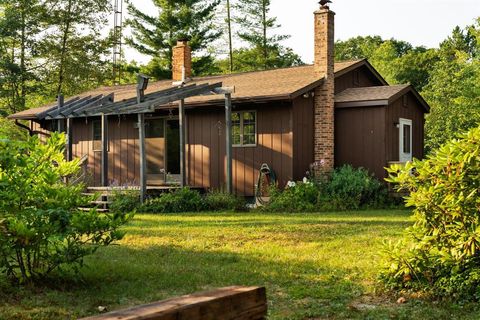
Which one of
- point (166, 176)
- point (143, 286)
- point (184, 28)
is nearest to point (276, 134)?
point (166, 176)

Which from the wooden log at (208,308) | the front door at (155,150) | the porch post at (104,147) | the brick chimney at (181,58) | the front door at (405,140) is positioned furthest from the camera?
the brick chimney at (181,58)

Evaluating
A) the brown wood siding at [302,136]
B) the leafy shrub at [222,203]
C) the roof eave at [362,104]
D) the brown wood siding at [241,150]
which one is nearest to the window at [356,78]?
the roof eave at [362,104]

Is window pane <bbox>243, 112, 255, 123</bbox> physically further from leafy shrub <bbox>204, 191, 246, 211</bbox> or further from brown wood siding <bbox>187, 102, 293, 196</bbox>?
leafy shrub <bbox>204, 191, 246, 211</bbox>

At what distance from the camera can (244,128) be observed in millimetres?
16344

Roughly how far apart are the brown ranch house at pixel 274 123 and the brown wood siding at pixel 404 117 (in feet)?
0.10

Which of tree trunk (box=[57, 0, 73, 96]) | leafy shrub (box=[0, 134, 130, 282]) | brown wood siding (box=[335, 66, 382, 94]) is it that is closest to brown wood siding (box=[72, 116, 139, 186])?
brown wood siding (box=[335, 66, 382, 94])

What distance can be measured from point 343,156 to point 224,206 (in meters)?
4.20

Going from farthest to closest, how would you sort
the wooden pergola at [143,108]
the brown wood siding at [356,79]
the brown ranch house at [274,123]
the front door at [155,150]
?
1. the front door at [155,150]
2. the brown wood siding at [356,79]
3. the brown ranch house at [274,123]
4. the wooden pergola at [143,108]

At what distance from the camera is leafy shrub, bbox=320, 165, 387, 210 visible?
14.1 metres

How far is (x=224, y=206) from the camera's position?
14.0 meters

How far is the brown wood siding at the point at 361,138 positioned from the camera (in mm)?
15664

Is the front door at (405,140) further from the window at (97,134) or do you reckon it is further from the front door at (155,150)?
the window at (97,134)

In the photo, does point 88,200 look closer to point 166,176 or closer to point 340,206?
point 340,206

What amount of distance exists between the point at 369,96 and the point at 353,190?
120 inches
